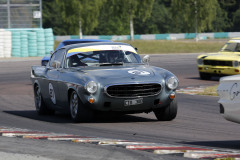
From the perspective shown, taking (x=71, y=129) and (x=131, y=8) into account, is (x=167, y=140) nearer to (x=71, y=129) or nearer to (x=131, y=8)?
(x=71, y=129)

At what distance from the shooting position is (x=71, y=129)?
32.4ft

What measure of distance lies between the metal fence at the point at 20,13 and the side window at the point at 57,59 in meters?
33.5

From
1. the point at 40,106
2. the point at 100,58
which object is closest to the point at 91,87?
the point at 100,58

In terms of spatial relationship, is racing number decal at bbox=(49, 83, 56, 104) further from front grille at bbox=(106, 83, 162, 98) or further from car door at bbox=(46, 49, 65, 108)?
front grille at bbox=(106, 83, 162, 98)

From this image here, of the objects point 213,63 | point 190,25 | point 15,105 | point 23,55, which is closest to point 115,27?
point 190,25

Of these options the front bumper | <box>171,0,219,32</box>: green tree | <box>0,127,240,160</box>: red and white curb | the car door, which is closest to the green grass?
<box>171,0,219,32</box>: green tree

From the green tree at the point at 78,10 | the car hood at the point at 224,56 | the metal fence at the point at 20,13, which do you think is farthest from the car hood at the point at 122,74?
the green tree at the point at 78,10

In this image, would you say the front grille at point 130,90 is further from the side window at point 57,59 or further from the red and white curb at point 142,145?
the side window at point 57,59

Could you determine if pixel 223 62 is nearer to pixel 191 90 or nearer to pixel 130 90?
pixel 191 90

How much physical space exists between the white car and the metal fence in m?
38.8

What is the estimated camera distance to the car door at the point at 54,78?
11511mm

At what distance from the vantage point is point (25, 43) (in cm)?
3941

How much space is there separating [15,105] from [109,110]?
4707mm

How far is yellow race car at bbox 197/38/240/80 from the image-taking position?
2022 cm
